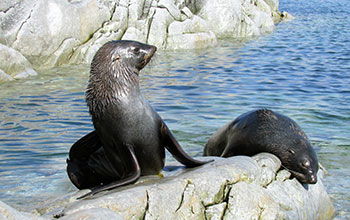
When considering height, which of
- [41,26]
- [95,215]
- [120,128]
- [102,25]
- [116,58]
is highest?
[116,58]

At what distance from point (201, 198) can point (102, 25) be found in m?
12.9

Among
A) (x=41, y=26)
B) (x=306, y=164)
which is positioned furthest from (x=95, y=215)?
(x=41, y=26)

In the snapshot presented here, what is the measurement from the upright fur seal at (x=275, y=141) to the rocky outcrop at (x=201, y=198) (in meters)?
0.72

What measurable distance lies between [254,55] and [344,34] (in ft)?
22.2

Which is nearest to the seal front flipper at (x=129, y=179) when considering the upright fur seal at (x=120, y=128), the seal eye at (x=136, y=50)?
the upright fur seal at (x=120, y=128)

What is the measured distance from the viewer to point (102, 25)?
16547 millimetres

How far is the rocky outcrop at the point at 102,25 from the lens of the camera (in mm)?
14258

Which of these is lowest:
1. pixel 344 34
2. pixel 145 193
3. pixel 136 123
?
pixel 344 34

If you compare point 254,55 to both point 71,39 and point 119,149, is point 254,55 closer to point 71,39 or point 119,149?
point 71,39

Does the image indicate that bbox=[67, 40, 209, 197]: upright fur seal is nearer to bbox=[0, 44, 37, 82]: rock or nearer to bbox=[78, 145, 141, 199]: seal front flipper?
bbox=[78, 145, 141, 199]: seal front flipper

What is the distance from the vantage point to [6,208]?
289 centimetres

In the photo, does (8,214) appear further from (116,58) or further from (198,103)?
(198,103)

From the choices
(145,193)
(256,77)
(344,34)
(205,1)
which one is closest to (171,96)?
(256,77)

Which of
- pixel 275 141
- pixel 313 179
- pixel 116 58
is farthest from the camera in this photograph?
pixel 275 141
